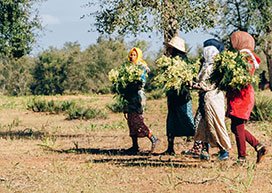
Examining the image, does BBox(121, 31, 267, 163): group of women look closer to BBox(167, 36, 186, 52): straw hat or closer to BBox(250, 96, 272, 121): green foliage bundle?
BBox(167, 36, 186, 52): straw hat

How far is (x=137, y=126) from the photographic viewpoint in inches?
480

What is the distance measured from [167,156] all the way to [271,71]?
99.0 feet

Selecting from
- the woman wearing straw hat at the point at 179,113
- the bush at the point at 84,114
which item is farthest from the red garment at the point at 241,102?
the bush at the point at 84,114

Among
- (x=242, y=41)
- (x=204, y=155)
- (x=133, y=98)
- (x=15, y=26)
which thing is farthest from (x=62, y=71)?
(x=242, y=41)

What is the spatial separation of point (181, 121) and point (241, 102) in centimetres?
199

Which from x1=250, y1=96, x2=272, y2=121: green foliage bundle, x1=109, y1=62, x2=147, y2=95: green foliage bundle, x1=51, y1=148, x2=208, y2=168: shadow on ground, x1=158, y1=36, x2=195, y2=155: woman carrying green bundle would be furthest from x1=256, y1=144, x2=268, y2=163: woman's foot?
x1=250, y1=96, x2=272, y2=121: green foliage bundle

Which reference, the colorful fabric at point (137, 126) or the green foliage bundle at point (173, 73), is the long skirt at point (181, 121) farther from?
the green foliage bundle at point (173, 73)

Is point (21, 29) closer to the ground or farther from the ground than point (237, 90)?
farther from the ground

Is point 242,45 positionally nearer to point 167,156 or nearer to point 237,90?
point 237,90

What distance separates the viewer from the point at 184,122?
11.4 meters

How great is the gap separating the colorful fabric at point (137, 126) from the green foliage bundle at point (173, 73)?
2.45 meters

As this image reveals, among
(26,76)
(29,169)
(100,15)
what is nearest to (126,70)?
(29,169)

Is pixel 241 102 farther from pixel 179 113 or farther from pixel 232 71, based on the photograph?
pixel 179 113

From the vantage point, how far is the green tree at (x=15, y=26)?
19.1 m
